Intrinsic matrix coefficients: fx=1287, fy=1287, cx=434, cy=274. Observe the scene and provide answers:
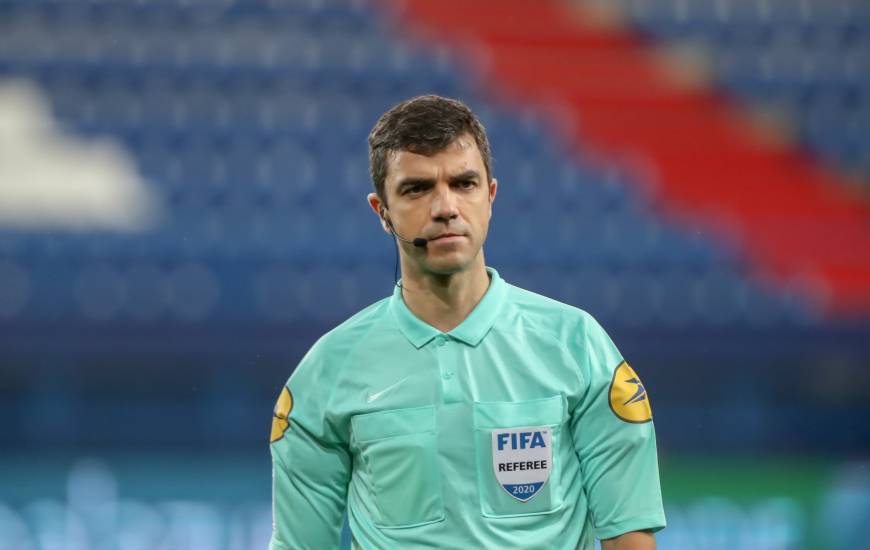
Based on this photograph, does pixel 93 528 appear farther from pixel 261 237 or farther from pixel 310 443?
pixel 310 443

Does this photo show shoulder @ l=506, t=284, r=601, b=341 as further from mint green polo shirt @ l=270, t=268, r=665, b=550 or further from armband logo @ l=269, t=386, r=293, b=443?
armband logo @ l=269, t=386, r=293, b=443

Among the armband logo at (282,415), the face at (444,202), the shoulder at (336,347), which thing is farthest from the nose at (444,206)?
the armband logo at (282,415)

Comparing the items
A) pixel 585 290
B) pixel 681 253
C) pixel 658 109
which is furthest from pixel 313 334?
pixel 658 109

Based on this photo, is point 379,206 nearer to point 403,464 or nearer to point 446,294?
point 446,294

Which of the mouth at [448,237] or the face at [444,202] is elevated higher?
the face at [444,202]

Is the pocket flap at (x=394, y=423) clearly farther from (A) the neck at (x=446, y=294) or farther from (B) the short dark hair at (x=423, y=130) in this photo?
(B) the short dark hair at (x=423, y=130)

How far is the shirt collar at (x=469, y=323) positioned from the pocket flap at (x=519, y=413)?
4.1 inches

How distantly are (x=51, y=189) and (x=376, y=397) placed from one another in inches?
211

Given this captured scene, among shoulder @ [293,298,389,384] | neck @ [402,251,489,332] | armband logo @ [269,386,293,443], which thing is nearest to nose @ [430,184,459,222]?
neck @ [402,251,489,332]

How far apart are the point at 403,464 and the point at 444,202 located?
363 millimetres

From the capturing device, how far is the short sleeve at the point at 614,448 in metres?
1.74

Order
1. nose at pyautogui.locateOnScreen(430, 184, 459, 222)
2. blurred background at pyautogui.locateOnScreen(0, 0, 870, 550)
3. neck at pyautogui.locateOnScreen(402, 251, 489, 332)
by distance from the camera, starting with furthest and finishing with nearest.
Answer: blurred background at pyautogui.locateOnScreen(0, 0, 870, 550), neck at pyautogui.locateOnScreen(402, 251, 489, 332), nose at pyautogui.locateOnScreen(430, 184, 459, 222)

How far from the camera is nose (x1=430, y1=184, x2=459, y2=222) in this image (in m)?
1.73

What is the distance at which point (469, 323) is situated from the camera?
5.99 feet
